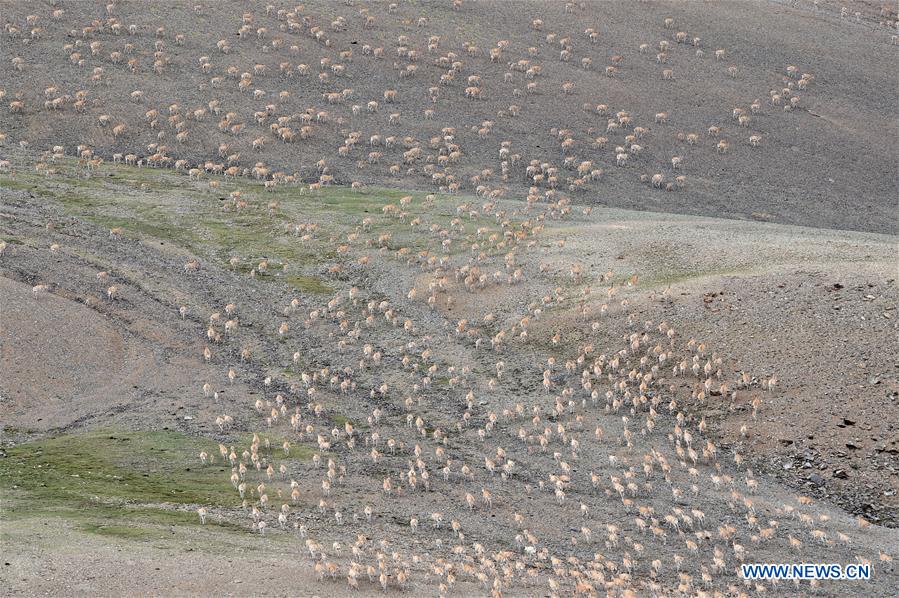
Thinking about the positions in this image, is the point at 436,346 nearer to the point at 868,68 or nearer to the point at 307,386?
the point at 307,386

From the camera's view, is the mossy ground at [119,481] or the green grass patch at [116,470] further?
the green grass patch at [116,470]

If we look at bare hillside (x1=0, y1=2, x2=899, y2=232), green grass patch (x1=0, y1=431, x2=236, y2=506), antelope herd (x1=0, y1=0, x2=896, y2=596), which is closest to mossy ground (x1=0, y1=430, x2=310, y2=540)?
green grass patch (x1=0, y1=431, x2=236, y2=506)

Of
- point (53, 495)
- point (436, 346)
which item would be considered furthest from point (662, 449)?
point (53, 495)

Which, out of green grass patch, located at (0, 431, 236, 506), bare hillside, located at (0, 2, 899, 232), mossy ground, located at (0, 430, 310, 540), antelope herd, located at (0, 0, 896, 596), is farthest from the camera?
bare hillside, located at (0, 2, 899, 232)

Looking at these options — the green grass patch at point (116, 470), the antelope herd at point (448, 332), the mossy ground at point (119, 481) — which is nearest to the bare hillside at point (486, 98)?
the antelope herd at point (448, 332)

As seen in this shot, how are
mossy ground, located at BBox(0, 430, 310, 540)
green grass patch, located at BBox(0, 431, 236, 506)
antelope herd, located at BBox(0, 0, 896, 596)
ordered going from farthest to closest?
green grass patch, located at BBox(0, 431, 236, 506) → antelope herd, located at BBox(0, 0, 896, 596) → mossy ground, located at BBox(0, 430, 310, 540)

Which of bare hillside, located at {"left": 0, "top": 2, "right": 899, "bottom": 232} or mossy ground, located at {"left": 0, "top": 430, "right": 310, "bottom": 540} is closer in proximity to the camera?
mossy ground, located at {"left": 0, "top": 430, "right": 310, "bottom": 540}

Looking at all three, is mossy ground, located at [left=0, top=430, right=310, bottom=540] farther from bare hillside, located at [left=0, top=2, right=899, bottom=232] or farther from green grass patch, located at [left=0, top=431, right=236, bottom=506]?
bare hillside, located at [left=0, top=2, right=899, bottom=232]

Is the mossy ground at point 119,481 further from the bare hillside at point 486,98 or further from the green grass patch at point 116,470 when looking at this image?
the bare hillside at point 486,98

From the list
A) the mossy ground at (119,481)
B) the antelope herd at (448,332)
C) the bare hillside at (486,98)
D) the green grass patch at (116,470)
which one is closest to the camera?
the mossy ground at (119,481)
